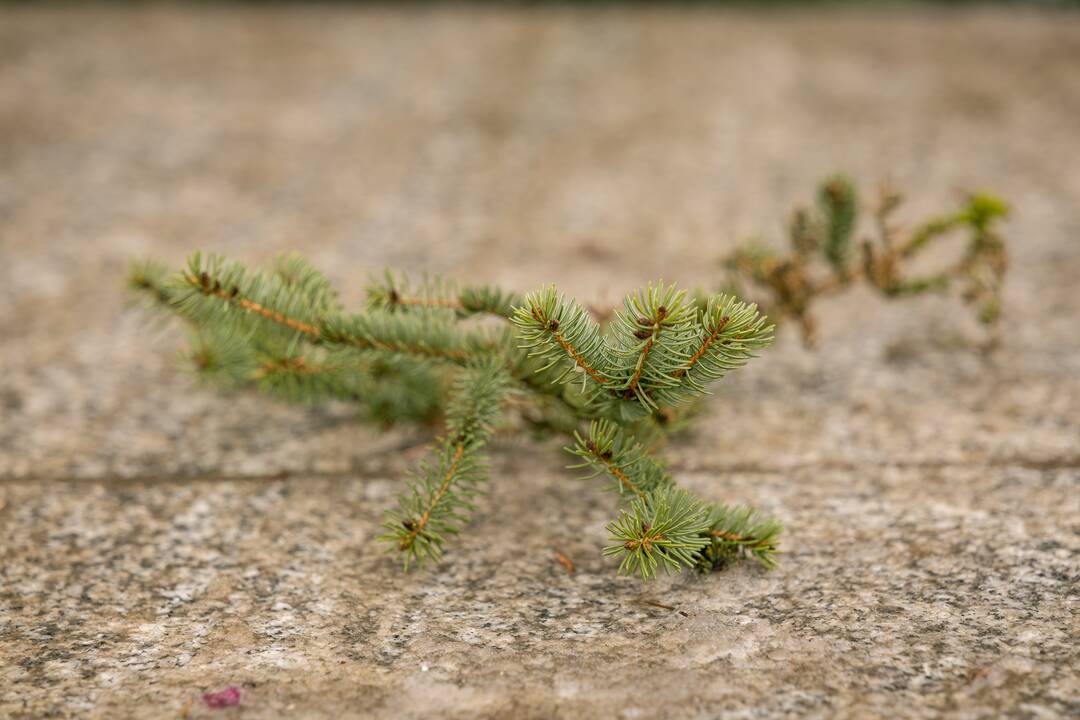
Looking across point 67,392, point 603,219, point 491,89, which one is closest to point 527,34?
point 491,89

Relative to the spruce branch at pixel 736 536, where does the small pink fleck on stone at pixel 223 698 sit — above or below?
below

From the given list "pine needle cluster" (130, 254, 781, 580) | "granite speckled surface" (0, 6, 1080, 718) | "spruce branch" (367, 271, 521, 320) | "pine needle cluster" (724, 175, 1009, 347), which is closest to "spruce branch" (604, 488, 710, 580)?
"pine needle cluster" (130, 254, 781, 580)

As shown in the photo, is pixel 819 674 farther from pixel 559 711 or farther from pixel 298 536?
pixel 298 536

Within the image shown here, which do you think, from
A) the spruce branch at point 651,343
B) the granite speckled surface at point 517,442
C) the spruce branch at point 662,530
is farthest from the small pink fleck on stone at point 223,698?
the spruce branch at point 651,343

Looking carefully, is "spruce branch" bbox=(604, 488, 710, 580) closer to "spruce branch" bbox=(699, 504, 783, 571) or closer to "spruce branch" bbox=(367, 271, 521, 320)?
"spruce branch" bbox=(699, 504, 783, 571)

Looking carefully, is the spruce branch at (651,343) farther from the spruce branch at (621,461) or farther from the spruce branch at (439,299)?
the spruce branch at (439,299)

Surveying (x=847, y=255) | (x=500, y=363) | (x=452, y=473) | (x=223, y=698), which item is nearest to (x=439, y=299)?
(x=500, y=363)
